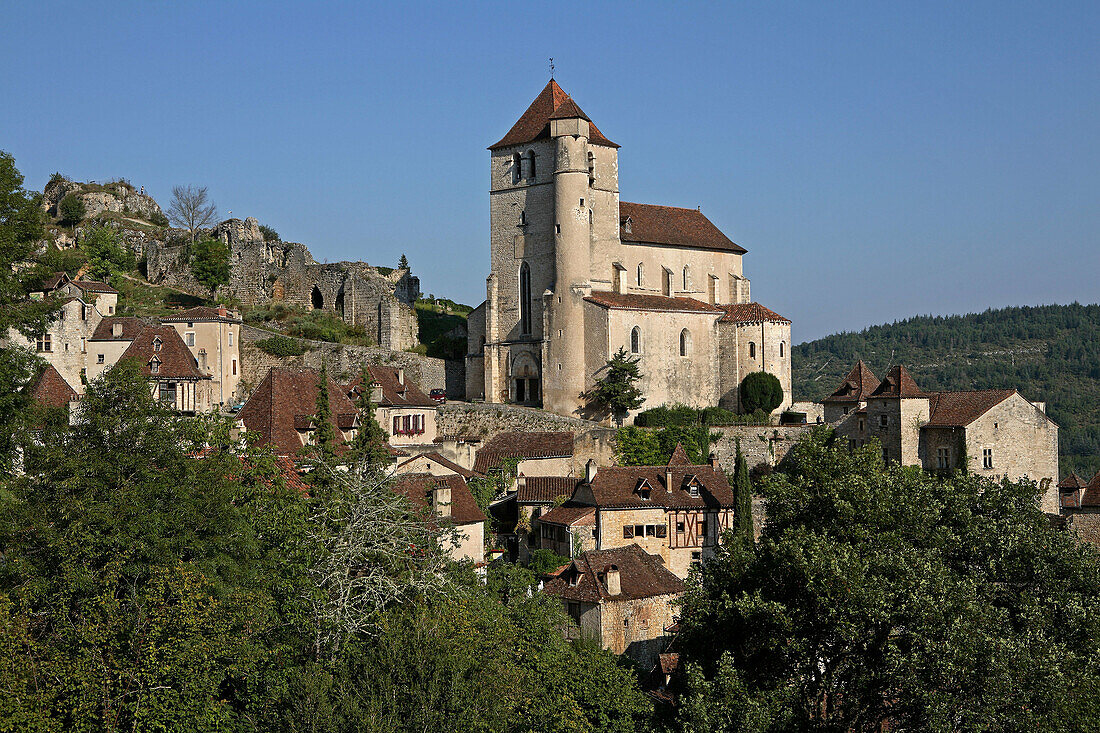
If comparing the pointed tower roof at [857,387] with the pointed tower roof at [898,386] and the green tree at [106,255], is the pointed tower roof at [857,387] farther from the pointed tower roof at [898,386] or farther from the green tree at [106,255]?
the green tree at [106,255]

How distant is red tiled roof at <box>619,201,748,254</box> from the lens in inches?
2427

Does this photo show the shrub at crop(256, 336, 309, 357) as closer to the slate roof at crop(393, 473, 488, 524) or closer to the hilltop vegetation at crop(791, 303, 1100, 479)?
the slate roof at crop(393, 473, 488, 524)

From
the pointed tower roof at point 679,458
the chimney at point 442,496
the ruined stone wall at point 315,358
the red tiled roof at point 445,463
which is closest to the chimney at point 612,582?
the chimney at point 442,496

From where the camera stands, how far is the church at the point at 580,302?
56.5 meters

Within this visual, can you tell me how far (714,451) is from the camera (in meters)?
54.8

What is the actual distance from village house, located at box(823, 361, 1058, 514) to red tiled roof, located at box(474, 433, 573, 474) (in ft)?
40.5

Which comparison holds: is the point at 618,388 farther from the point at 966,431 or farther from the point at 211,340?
the point at 211,340

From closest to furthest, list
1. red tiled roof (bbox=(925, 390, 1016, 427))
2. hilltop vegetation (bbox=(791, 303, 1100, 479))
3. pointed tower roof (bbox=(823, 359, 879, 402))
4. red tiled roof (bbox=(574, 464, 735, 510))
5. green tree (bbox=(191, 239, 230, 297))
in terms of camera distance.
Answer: red tiled roof (bbox=(574, 464, 735, 510))
red tiled roof (bbox=(925, 390, 1016, 427))
pointed tower roof (bbox=(823, 359, 879, 402))
green tree (bbox=(191, 239, 230, 297))
hilltop vegetation (bbox=(791, 303, 1100, 479))

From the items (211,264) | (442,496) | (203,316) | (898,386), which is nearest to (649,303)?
(898,386)

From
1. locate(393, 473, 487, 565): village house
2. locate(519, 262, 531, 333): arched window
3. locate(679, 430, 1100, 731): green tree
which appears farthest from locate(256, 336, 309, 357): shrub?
locate(679, 430, 1100, 731): green tree

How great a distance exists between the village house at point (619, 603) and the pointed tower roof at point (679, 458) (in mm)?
11054

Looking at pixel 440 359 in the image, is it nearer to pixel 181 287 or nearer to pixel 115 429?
pixel 181 287

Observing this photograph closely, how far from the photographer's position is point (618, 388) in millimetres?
54312

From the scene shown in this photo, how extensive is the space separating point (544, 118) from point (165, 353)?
23905 mm
